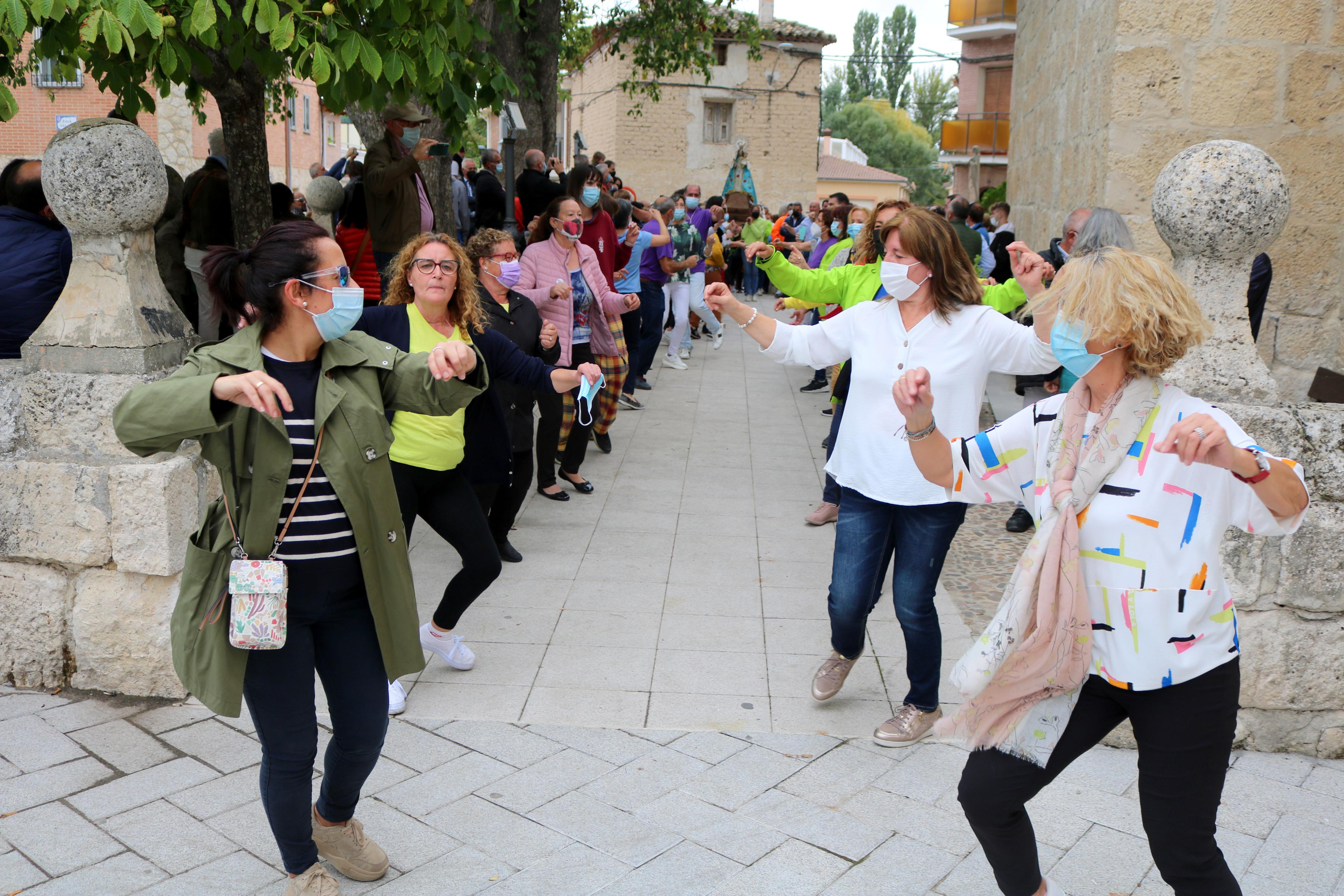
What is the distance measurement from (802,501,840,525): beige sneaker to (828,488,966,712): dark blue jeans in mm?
2817

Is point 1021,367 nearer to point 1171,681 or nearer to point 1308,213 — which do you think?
point 1171,681

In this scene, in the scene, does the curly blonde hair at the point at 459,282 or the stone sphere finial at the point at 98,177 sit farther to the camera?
the curly blonde hair at the point at 459,282

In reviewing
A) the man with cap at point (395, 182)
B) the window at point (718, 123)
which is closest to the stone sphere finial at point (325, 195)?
the man with cap at point (395, 182)

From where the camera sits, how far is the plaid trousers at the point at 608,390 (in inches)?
314

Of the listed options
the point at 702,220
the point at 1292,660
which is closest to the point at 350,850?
the point at 1292,660

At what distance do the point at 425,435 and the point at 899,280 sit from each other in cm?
187

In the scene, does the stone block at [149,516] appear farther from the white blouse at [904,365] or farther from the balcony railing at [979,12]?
the balcony railing at [979,12]

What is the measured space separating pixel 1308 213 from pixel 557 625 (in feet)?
15.6

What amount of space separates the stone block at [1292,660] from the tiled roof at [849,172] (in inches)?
2345

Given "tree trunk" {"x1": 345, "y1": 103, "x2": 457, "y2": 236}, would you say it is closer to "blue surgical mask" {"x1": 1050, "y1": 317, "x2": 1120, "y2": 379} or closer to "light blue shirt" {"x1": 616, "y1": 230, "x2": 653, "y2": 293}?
"light blue shirt" {"x1": 616, "y1": 230, "x2": 653, "y2": 293}

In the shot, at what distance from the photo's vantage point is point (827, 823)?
11.6ft

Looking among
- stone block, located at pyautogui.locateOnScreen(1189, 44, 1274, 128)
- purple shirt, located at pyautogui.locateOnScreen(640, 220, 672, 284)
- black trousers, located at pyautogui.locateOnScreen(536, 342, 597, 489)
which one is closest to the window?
purple shirt, located at pyautogui.locateOnScreen(640, 220, 672, 284)

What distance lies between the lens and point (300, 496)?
2.80m

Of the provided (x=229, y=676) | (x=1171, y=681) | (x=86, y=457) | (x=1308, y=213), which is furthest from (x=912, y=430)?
(x=1308, y=213)
